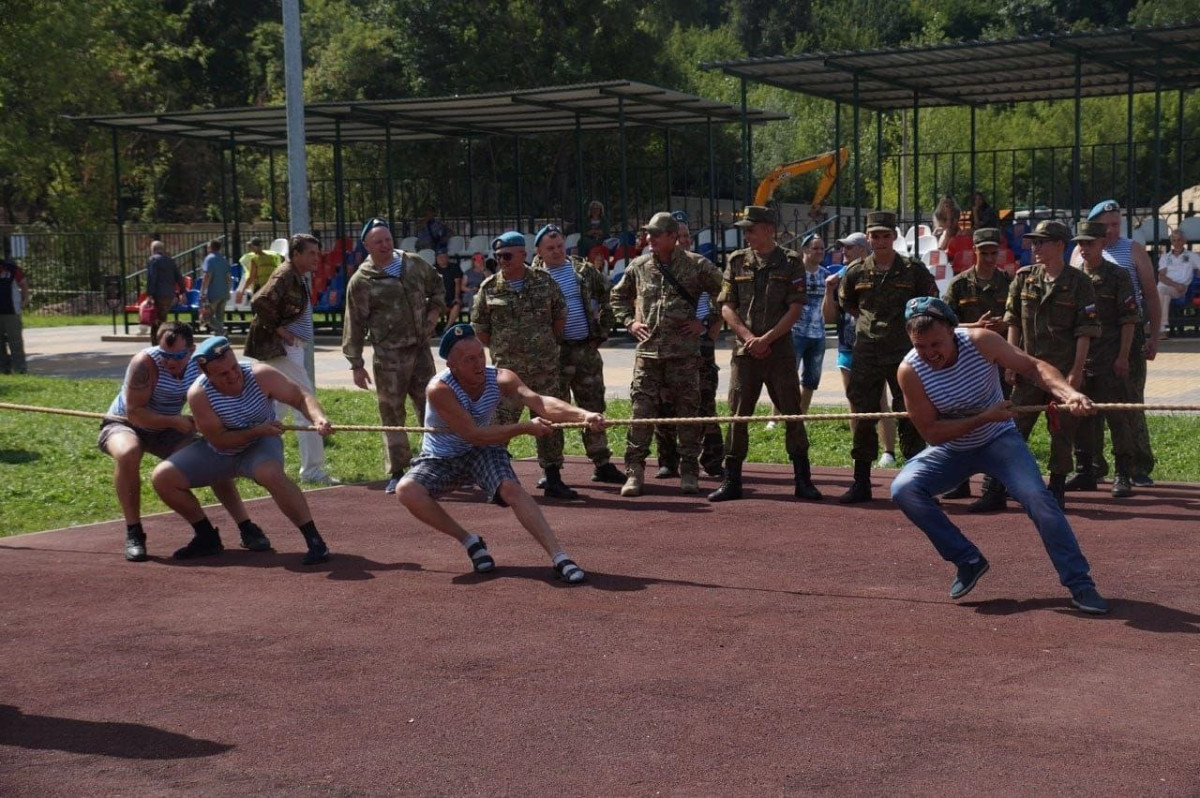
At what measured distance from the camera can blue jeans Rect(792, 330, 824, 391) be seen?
13.0 metres

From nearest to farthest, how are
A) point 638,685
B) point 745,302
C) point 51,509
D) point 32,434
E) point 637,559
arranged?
1. point 638,685
2. point 637,559
3. point 745,302
4. point 51,509
5. point 32,434

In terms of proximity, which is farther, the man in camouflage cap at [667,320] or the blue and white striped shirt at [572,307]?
the blue and white striped shirt at [572,307]

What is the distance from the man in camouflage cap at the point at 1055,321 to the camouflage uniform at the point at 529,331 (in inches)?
132

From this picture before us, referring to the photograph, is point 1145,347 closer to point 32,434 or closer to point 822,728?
point 822,728

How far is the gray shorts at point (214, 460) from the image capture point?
9.36 metres

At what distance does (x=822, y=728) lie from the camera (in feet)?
19.2

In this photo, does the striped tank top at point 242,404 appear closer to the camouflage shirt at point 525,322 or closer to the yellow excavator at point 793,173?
the camouflage shirt at point 525,322

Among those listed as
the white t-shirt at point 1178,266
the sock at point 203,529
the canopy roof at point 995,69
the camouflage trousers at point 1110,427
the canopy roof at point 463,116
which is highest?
the canopy roof at point 995,69

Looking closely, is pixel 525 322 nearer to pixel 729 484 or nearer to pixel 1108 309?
pixel 729 484

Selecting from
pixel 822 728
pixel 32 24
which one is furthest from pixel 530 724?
pixel 32 24

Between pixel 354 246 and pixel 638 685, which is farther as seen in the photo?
pixel 354 246

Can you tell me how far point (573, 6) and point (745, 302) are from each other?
31.3 metres

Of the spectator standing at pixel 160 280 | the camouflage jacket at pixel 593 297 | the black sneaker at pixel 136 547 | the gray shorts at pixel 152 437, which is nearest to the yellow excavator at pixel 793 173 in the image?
the spectator standing at pixel 160 280

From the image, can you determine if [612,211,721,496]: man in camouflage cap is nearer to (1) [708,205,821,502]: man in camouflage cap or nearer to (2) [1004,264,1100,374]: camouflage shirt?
(1) [708,205,821,502]: man in camouflage cap
